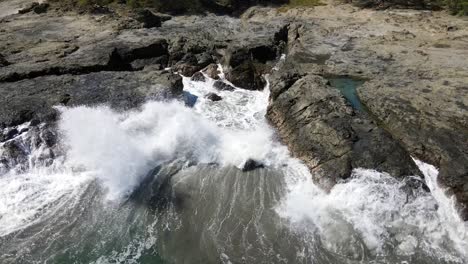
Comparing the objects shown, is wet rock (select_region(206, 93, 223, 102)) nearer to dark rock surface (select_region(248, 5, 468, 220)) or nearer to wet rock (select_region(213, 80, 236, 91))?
wet rock (select_region(213, 80, 236, 91))

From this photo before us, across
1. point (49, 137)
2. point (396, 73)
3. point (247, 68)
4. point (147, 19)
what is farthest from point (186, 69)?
point (396, 73)

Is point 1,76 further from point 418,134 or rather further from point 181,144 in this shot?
point 418,134

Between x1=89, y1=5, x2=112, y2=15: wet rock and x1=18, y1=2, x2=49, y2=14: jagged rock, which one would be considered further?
x1=18, y1=2, x2=49, y2=14: jagged rock

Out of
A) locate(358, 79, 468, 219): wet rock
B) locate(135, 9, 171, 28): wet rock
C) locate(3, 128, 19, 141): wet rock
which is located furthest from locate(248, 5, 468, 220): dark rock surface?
locate(3, 128, 19, 141): wet rock

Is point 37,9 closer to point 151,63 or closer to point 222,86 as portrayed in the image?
point 151,63

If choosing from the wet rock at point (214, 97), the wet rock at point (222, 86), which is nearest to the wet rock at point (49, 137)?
the wet rock at point (214, 97)

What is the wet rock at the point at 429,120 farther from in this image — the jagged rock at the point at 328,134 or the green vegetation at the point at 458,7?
the green vegetation at the point at 458,7
